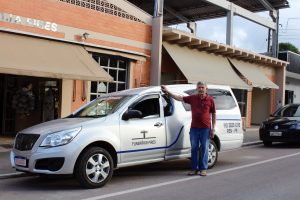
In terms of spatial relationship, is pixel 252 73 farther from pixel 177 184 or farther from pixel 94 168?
pixel 94 168

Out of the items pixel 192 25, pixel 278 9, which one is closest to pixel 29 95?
pixel 192 25

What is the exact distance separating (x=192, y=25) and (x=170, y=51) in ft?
31.8

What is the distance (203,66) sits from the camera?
63.9 ft

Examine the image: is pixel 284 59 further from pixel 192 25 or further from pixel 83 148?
pixel 83 148

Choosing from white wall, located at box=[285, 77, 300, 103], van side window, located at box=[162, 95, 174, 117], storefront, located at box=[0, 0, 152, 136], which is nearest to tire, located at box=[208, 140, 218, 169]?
van side window, located at box=[162, 95, 174, 117]

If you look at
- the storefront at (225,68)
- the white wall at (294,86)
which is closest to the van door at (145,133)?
the storefront at (225,68)

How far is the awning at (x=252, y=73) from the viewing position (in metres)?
22.8

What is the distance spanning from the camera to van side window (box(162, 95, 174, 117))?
8.96m

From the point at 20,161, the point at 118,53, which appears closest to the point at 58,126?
the point at 20,161

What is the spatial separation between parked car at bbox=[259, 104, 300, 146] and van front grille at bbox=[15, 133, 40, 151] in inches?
381

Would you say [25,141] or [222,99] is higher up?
[222,99]

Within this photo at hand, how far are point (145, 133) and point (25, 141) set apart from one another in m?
2.17

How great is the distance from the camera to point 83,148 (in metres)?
7.29

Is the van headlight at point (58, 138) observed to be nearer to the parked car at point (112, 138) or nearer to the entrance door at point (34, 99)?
the parked car at point (112, 138)
